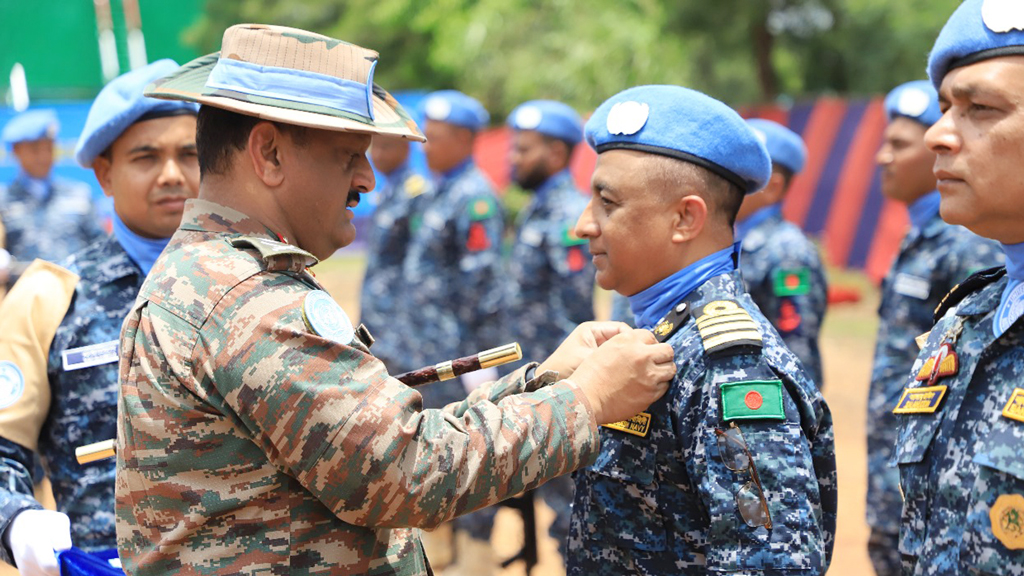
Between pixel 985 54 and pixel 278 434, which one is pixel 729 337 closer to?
pixel 985 54

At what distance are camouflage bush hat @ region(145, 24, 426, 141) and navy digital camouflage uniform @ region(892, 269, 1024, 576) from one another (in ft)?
4.31

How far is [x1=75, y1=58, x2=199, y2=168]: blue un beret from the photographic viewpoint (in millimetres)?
3186

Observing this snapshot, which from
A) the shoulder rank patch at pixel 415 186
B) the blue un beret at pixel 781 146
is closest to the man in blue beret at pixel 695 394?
the blue un beret at pixel 781 146

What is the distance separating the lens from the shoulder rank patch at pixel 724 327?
2299mm

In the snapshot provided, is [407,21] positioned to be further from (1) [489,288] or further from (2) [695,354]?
(2) [695,354]

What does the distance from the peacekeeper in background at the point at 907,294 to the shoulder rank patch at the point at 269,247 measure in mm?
3065

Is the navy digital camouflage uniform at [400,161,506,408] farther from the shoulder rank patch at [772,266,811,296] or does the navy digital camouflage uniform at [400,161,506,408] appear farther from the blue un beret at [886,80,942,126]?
the blue un beret at [886,80,942,126]

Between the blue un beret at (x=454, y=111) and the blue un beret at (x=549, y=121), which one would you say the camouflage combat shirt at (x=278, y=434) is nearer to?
the blue un beret at (x=549, y=121)

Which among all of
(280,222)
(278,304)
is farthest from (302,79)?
(278,304)

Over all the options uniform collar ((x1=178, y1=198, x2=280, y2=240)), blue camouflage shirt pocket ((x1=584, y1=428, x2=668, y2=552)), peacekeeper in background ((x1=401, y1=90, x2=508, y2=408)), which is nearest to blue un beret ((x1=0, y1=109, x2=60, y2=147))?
peacekeeper in background ((x1=401, y1=90, x2=508, y2=408))

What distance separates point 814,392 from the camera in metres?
2.43

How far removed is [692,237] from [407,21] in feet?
83.6

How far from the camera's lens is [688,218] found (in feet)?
8.41

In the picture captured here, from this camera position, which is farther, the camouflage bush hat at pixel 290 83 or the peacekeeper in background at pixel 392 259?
the peacekeeper in background at pixel 392 259
